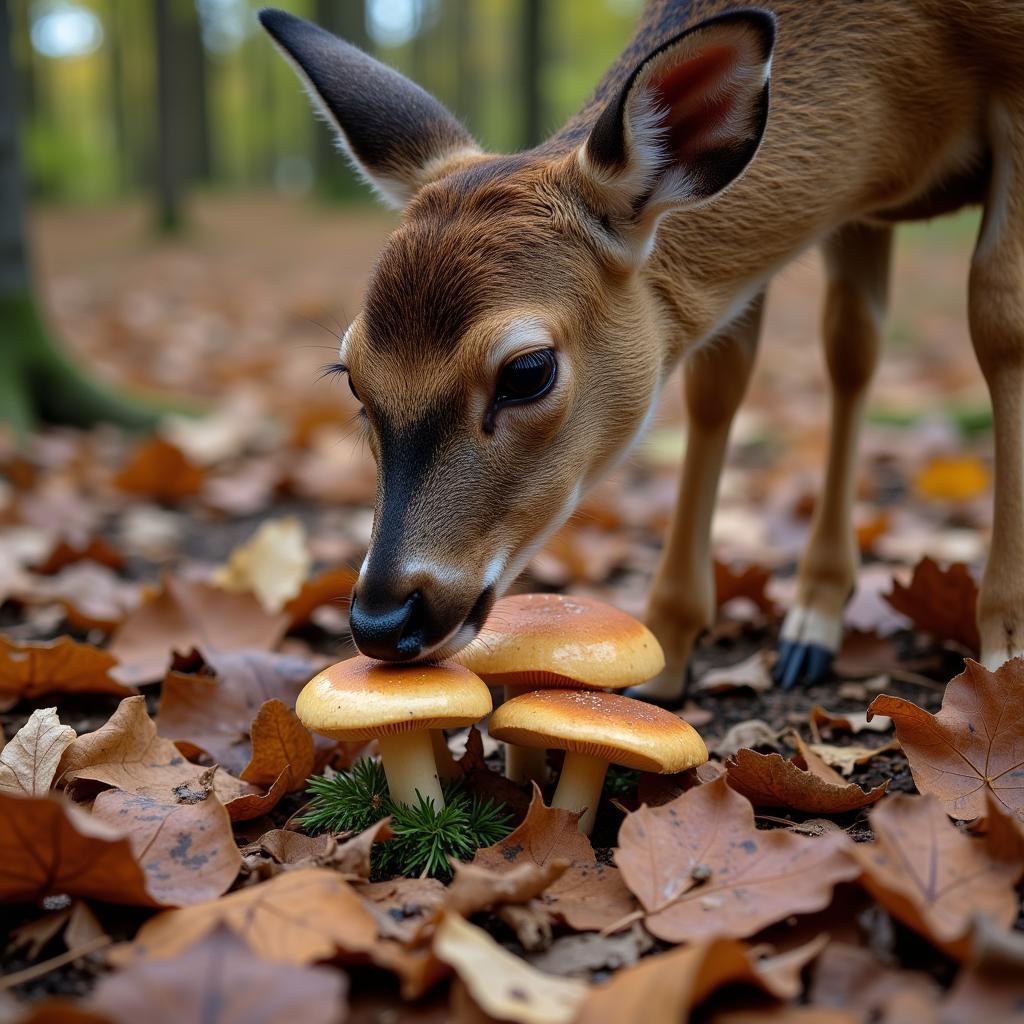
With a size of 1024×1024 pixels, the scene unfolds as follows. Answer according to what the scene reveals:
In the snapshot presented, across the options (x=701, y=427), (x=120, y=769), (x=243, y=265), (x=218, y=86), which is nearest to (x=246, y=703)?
(x=120, y=769)

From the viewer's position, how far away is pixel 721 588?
4.06 metres

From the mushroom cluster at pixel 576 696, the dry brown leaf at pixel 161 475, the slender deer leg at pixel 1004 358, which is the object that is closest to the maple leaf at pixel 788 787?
the mushroom cluster at pixel 576 696

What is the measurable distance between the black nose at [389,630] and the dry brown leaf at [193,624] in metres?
1.25

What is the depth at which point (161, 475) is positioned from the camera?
6.11m

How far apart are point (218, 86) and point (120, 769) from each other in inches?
1991

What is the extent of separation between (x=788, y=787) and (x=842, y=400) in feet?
6.51

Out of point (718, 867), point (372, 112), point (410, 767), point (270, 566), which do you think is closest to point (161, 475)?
point (270, 566)

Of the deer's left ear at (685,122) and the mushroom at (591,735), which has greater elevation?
the deer's left ear at (685,122)

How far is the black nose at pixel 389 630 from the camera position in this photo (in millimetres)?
2285

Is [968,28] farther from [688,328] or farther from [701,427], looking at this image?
[701,427]

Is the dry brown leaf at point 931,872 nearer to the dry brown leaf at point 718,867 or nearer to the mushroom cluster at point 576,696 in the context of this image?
the dry brown leaf at point 718,867

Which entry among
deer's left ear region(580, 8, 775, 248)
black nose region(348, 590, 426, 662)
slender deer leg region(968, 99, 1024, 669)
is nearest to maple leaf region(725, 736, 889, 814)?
black nose region(348, 590, 426, 662)

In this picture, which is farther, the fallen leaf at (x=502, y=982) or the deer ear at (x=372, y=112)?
the deer ear at (x=372, y=112)

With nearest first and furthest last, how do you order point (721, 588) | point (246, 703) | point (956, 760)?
point (956, 760)
point (246, 703)
point (721, 588)
